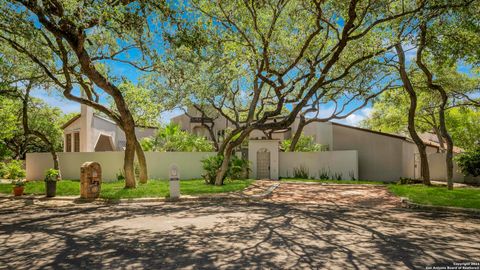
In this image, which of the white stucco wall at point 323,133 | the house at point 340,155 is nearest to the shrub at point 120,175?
the house at point 340,155

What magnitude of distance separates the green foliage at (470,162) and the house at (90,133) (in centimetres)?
2176

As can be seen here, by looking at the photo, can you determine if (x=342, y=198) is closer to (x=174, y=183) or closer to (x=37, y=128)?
(x=174, y=183)

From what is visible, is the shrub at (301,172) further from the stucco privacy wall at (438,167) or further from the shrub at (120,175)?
the shrub at (120,175)

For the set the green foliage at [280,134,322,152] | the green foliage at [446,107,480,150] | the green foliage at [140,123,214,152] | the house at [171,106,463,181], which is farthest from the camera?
the green foliage at [446,107,480,150]

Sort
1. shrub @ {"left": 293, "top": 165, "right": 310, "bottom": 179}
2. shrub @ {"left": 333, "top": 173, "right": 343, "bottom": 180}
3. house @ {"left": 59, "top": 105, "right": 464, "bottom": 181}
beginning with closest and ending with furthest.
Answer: shrub @ {"left": 333, "top": 173, "right": 343, "bottom": 180}
house @ {"left": 59, "top": 105, "right": 464, "bottom": 181}
shrub @ {"left": 293, "top": 165, "right": 310, "bottom": 179}

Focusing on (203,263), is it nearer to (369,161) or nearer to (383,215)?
(383,215)

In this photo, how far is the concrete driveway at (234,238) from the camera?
17.7ft

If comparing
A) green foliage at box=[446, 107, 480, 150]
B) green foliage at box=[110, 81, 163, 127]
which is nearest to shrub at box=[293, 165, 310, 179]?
green foliage at box=[110, 81, 163, 127]

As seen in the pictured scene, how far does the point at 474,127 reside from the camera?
117 feet

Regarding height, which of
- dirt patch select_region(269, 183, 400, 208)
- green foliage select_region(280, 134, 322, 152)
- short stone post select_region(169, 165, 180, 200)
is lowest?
dirt patch select_region(269, 183, 400, 208)

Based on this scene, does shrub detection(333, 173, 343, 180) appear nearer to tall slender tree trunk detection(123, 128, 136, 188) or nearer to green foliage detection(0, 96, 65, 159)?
tall slender tree trunk detection(123, 128, 136, 188)

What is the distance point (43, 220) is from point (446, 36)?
1524 centimetres

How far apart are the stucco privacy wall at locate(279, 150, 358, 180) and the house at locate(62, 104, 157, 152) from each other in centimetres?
1122

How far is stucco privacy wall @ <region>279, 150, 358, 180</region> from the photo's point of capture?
2338 cm
